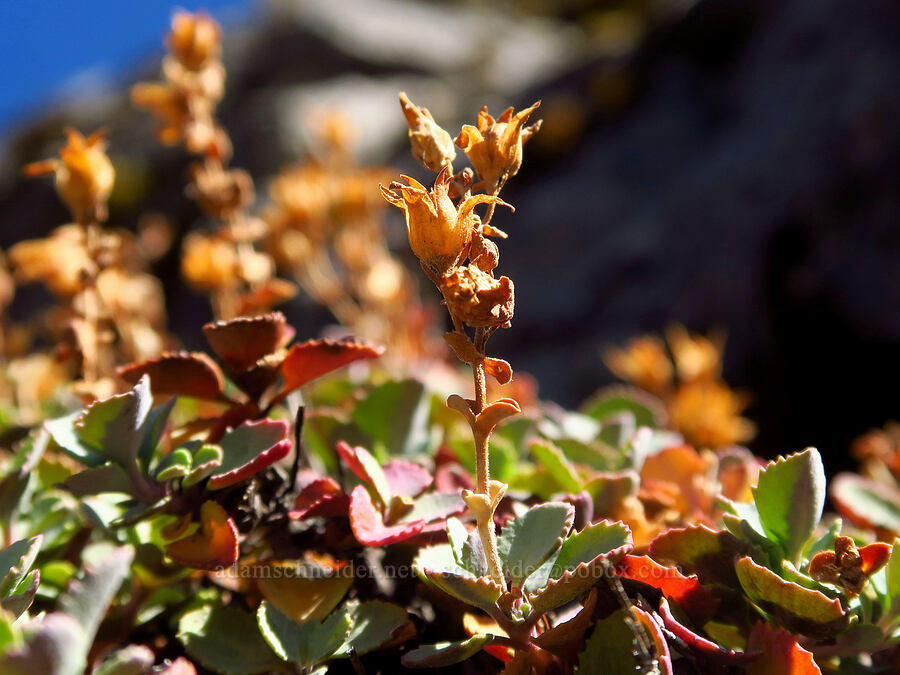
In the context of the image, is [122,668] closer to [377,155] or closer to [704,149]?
[704,149]

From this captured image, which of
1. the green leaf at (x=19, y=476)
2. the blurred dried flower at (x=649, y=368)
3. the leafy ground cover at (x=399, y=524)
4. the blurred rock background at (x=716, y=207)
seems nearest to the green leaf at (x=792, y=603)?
the leafy ground cover at (x=399, y=524)

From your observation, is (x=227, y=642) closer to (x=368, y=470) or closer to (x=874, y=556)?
(x=368, y=470)

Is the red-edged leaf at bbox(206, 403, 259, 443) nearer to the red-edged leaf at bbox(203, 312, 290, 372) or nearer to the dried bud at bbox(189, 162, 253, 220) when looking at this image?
the red-edged leaf at bbox(203, 312, 290, 372)

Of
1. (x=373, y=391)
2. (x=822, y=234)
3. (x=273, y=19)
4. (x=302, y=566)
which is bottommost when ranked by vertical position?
(x=302, y=566)

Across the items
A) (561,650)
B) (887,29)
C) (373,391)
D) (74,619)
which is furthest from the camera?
(887,29)

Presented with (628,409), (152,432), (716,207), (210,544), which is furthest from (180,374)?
(716,207)

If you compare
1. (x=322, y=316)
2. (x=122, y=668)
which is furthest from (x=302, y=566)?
(x=322, y=316)

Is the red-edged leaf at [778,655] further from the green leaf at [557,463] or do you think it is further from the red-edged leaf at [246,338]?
the red-edged leaf at [246,338]
